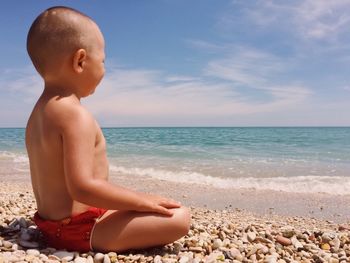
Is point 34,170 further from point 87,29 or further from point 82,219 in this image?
point 87,29

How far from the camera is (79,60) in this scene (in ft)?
7.79

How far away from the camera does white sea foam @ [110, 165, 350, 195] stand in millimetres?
8531

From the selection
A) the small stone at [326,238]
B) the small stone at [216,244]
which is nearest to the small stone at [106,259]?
the small stone at [216,244]

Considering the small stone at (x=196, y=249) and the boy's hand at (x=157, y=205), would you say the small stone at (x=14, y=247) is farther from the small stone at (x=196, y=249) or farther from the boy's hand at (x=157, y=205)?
the small stone at (x=196, y=249)

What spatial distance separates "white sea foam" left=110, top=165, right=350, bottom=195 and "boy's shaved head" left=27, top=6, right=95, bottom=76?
7.08m

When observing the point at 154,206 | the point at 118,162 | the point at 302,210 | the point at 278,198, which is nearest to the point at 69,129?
the point at 154,206

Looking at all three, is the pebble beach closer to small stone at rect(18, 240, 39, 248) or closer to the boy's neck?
small stone at rect(18, 240, 39, 248)

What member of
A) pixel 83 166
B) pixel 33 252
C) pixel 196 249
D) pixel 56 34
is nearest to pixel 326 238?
pixel 196 249

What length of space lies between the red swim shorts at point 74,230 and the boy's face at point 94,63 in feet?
2.64

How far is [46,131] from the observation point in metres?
2.30

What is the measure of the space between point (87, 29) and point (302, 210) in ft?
17.4

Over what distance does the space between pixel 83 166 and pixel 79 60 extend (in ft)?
2.20

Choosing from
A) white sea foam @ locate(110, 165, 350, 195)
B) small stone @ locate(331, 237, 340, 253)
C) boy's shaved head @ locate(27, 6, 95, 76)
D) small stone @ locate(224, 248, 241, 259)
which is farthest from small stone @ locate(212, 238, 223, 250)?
white sea foam @ locate(110, 165, 350, 195)

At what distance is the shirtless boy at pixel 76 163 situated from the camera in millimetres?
2254
